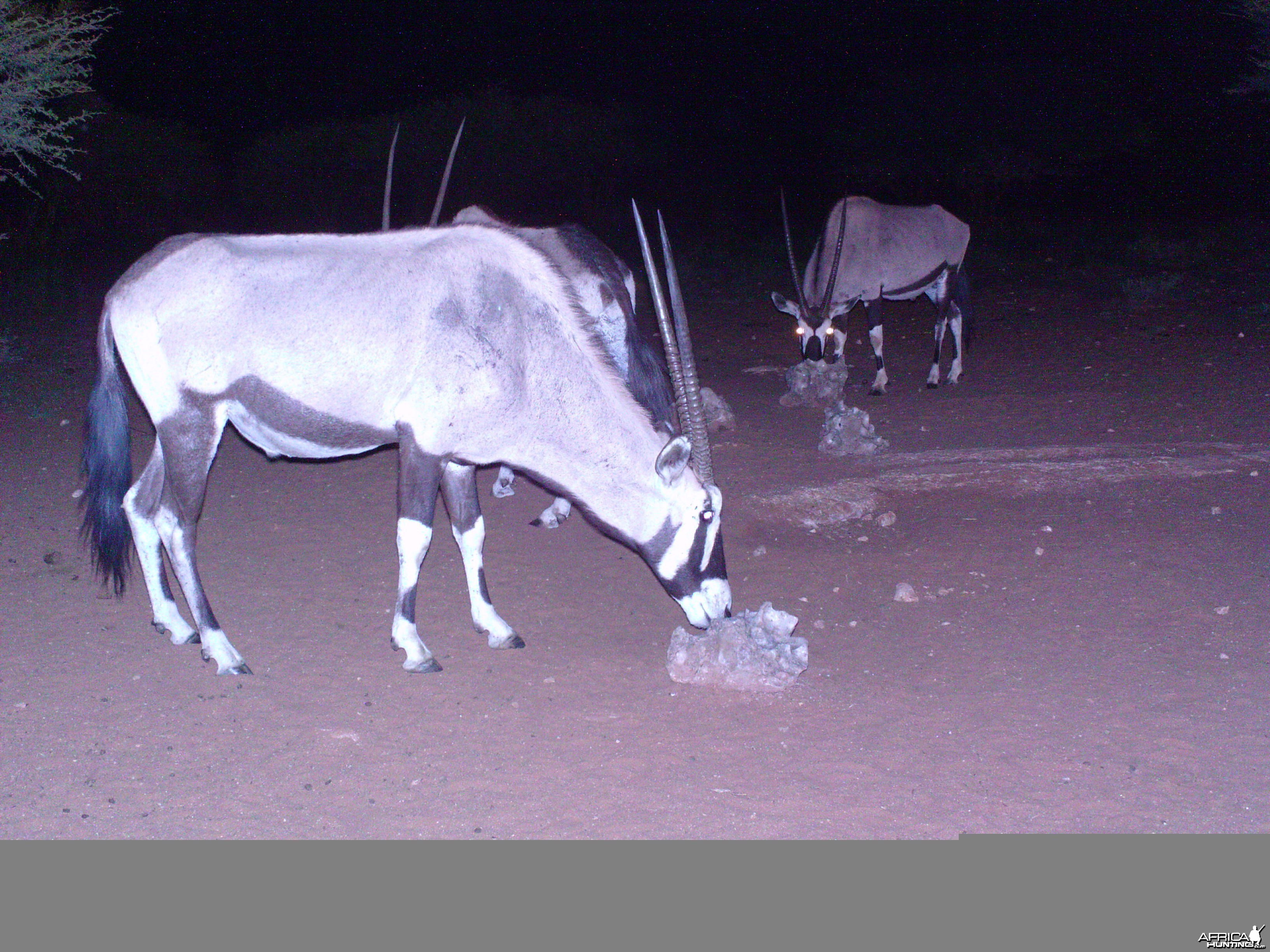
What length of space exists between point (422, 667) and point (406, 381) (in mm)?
1399

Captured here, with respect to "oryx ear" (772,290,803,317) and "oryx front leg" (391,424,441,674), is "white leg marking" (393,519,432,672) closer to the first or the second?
"oryx front leg" (391,424,441,674)

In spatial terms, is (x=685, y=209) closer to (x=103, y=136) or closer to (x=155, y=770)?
(x=103, y=136)

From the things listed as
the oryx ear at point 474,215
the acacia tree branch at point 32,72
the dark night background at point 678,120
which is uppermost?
the acacia tree branch at point 32,72

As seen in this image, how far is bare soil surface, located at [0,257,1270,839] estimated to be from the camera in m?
4.13

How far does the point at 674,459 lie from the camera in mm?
5043

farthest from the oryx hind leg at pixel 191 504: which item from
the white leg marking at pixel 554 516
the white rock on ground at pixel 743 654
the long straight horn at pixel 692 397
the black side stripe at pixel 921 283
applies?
the black side stripe at pixel 921 283

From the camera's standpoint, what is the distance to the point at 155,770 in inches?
173

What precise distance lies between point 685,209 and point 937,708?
2576 centimetres

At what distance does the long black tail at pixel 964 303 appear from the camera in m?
12.5

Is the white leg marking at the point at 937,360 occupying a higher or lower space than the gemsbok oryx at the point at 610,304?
lower

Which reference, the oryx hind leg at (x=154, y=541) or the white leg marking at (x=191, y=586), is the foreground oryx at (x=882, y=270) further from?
the white leg marking at (x=191, y=586)

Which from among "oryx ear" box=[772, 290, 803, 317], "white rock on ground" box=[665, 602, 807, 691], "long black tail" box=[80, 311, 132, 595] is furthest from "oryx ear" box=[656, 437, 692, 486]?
"oryx ear" box=[772, 290, 803, 317]

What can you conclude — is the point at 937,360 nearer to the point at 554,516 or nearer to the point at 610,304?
the point at 554,516

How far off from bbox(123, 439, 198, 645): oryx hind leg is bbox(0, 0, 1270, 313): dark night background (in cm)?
1723
